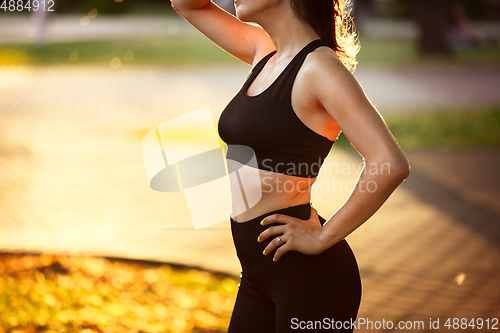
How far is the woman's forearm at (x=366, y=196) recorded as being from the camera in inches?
68.0

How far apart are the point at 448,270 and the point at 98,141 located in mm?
6902

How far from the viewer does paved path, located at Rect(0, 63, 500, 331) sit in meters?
4.61

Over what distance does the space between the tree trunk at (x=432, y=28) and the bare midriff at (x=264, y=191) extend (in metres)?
22.1

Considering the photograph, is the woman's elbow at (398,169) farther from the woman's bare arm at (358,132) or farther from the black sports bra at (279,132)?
the black sports bra at (279,132)

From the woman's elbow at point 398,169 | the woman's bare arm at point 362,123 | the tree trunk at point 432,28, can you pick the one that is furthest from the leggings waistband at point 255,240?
the tree trunk at point 432,28

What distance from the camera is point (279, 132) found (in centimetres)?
180

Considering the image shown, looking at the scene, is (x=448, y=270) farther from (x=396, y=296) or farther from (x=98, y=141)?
(x=98, y=141)

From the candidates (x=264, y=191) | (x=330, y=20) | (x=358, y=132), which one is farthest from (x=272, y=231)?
(x=330, y=20)

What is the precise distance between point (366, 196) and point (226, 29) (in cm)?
110

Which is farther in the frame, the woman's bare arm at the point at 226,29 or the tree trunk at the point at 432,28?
the tree trunk at the point at 432,28

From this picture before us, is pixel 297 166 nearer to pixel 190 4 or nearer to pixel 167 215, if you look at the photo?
pixel 190 4

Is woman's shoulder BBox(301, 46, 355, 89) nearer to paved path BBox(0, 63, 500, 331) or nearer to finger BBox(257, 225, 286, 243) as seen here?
finger BBox(257, 225, 286, 243)

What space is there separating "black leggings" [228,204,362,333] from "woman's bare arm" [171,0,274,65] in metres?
0.83

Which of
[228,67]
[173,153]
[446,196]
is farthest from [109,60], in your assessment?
[446,196]
